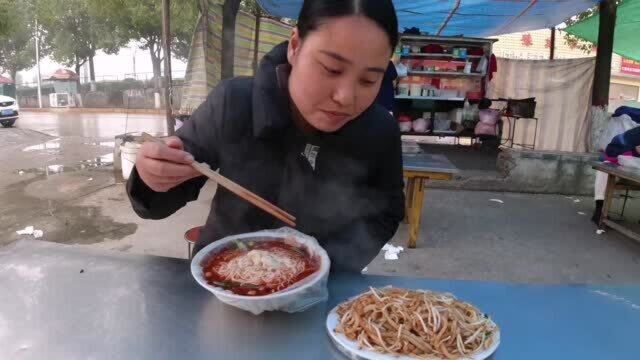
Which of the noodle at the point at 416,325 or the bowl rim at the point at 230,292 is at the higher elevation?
the bowl rim at the point at 230,292

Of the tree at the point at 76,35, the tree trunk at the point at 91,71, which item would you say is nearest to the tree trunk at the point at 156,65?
the tree at the point at 76,35

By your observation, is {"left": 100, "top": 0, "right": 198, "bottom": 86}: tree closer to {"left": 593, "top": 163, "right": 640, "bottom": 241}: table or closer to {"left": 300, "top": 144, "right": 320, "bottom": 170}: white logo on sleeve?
{"left": 593, "top": 163, "right": 640, "bottom": 241}: table

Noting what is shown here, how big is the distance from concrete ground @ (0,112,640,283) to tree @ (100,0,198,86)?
5837 millimetres

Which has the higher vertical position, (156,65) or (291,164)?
(156,65)

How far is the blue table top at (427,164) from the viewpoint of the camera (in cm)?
442

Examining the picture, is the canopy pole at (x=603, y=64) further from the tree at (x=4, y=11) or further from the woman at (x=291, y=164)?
the tree at (x=4, y=11)

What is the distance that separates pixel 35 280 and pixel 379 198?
128 cm

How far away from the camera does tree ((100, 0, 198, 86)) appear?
1484 centimetres

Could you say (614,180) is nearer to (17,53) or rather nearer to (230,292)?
(230,292)

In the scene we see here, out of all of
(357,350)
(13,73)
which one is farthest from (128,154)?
(13,73)

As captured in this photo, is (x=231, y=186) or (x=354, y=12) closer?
(x=354, y=12)

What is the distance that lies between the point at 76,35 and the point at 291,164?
102 ft

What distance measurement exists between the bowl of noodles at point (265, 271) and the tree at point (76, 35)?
25458 millimetres

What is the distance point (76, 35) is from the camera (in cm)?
2716
